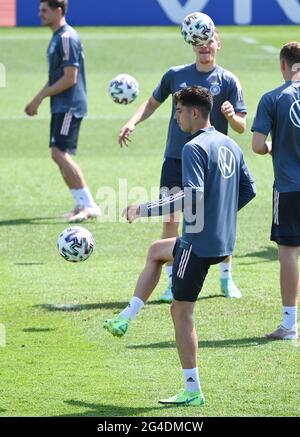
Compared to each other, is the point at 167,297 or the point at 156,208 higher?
the point at 156,208

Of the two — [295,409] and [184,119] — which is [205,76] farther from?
[295,409]

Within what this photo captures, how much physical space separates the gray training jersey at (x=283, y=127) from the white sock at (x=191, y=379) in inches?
87.3

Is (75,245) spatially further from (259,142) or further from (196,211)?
(196,211)

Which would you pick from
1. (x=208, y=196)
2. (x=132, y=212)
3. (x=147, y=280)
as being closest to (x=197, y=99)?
(x=208, y=196)

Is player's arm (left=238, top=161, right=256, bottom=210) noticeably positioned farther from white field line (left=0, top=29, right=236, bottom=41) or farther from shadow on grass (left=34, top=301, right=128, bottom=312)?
white field line (left=0, top=29, right=236, bottom=41)

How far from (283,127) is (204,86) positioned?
145cm

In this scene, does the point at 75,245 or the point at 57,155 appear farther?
the point at 57,155

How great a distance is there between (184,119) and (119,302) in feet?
10.7

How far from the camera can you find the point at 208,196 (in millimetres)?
7910

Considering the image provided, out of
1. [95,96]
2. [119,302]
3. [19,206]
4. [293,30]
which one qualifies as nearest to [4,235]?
[19,206]

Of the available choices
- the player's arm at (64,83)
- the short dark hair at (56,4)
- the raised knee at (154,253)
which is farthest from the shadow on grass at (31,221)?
the raised knee at (154,253)

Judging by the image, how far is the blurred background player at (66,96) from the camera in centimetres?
1484

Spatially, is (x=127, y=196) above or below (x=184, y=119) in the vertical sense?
below

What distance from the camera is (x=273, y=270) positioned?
12281mm
